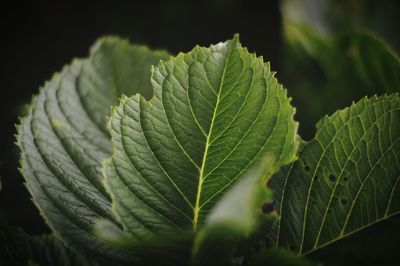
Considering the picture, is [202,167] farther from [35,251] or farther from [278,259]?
[35,251]

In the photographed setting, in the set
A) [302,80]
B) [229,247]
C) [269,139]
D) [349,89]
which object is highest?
[302,80]

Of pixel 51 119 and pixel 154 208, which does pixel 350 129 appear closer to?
pixel 154 208

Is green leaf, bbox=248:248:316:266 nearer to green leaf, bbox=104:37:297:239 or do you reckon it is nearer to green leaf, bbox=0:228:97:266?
green leaf, bbox=104:37:297:239

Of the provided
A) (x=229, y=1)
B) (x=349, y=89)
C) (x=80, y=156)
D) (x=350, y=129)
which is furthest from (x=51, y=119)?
(x=229, y=1)

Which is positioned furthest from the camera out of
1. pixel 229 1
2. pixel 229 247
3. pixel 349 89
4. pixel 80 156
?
pixel 229 1

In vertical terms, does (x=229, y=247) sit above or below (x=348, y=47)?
below

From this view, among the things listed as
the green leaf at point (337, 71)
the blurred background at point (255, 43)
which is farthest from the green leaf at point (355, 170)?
the green leaf at point (337, 71)

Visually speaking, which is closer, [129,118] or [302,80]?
[129,118]

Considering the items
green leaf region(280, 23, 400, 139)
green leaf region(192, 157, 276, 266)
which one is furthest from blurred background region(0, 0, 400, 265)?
green leaf region(192, 157, 276, 266)
